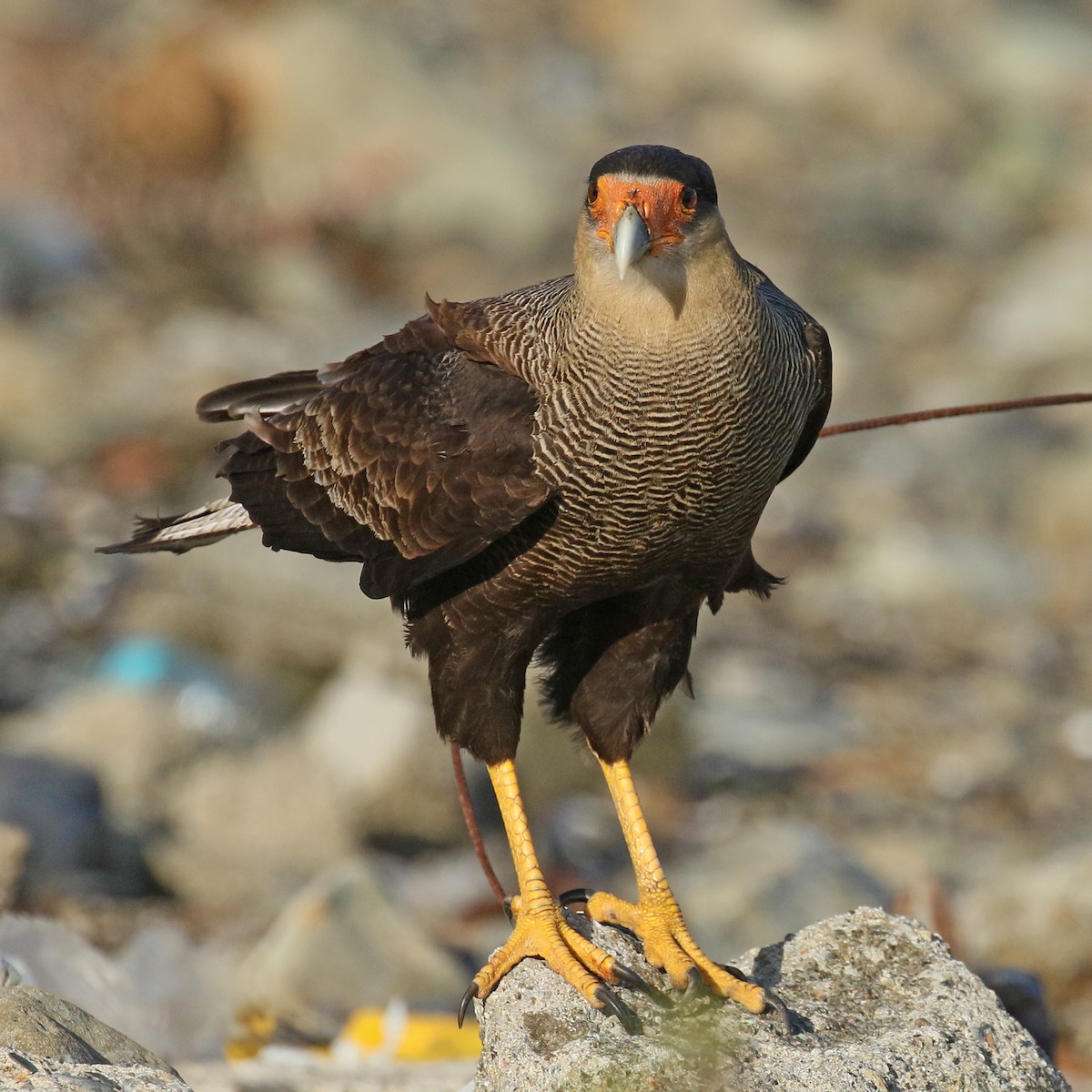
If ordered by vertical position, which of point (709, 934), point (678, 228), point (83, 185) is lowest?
point (709, 934)

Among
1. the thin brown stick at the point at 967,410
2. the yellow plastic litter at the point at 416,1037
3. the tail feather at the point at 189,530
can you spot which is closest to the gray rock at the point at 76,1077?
the yellow plastic litter at the point at 416,1037

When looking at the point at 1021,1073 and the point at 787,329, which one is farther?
the point at 787,329

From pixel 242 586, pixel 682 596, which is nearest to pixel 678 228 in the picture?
pixel 682 596

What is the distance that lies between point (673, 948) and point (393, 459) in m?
1.44

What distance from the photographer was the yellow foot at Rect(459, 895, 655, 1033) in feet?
13.0

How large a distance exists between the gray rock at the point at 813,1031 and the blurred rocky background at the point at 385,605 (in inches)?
51.1

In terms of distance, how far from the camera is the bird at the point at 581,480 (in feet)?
12.9

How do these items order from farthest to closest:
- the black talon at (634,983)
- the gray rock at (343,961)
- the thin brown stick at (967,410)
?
the gray rock at (343,961) → the thin brown stick at (967,410) → the black talon at (634,983)

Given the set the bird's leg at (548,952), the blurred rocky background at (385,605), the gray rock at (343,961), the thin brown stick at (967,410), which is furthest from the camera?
the blurred rocky background at (385,605)

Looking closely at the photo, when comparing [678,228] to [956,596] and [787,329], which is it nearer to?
[787,329]

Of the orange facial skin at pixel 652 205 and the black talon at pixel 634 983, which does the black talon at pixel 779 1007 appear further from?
the orange facial skin at pixel 652 205

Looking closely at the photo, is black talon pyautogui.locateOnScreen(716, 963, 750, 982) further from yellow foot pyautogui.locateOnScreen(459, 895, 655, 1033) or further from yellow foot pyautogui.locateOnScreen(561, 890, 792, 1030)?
yellow foot pyautogui.locateOnScreen(459, 895, 655, 1033)

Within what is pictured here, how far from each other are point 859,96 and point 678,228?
1393cm

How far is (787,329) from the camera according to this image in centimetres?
418
